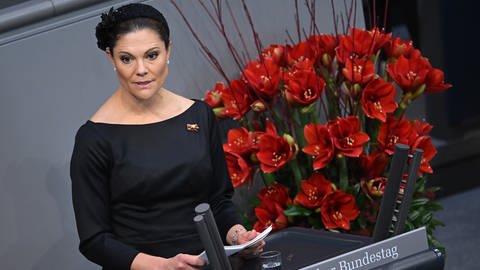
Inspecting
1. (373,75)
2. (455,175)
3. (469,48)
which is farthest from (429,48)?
(373,75)

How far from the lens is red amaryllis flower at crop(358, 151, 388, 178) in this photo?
3.24 meters

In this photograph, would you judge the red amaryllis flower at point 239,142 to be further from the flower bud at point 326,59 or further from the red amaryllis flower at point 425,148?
the red amaryllis flower at point 425,148

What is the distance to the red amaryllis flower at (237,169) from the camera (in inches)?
126

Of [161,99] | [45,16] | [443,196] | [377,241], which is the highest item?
[45,16]

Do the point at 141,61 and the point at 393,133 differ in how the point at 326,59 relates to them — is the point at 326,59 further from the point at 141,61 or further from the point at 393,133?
the point at 141,61

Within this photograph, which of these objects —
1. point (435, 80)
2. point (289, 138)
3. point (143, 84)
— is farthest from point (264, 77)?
point (143, 84)

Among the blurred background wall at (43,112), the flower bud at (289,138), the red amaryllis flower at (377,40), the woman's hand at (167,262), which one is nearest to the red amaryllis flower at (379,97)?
the red amaryllis flower at (377,40)

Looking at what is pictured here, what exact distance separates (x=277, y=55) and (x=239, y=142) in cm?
30

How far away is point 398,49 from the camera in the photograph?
10.9ft

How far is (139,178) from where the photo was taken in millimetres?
2666

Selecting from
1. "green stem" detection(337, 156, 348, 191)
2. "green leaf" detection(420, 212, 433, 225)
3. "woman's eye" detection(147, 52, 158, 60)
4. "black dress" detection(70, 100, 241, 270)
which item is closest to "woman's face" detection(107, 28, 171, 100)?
"woman's eye" detection(147, 52, 158, 60)

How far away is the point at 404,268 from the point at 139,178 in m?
0.78

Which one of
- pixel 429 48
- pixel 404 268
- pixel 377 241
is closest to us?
pixel 404 268

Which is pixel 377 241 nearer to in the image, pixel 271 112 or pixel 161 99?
pixel 161 99
